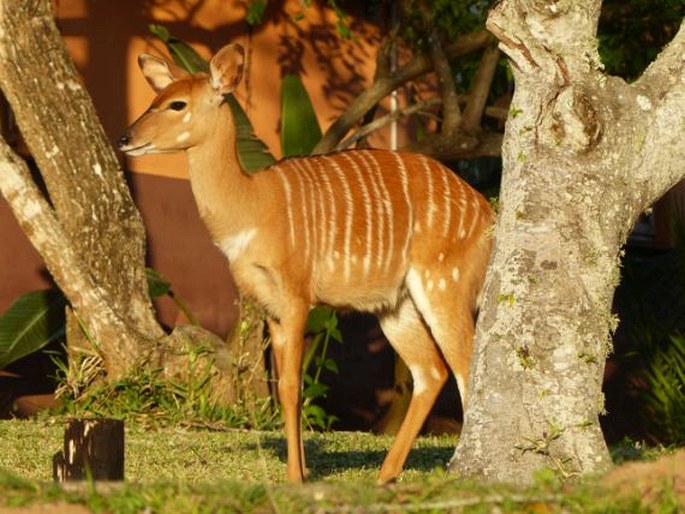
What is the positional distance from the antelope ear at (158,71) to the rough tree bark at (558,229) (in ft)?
9.72

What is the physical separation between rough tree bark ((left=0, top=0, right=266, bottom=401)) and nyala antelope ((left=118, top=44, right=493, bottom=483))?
2.25 meters

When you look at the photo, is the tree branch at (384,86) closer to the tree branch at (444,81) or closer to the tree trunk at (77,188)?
the tree branch at (444,81)

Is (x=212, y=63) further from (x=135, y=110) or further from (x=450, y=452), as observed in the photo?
(x=135, y=110)

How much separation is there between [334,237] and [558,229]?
234 centimetres

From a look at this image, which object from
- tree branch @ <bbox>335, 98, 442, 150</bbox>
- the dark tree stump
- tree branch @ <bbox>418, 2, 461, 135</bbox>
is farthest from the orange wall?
the dark tree stump

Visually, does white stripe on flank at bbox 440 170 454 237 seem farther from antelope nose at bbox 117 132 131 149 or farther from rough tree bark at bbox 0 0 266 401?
rough tree bark at bbox 0 0 266 401

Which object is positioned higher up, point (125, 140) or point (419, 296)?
point (125, 140)

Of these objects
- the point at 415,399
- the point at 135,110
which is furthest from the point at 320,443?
the point at 135,110

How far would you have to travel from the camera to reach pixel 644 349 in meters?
12.4

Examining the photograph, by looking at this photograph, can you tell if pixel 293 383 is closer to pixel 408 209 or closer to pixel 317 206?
pixel 317 206

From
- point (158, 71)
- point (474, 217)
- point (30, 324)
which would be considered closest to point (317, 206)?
point (474, 217)

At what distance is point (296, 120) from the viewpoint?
1266cm

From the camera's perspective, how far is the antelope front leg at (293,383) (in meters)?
7.80

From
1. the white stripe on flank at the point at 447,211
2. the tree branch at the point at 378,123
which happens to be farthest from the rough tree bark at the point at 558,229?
the tree branch at the point at 378,123
